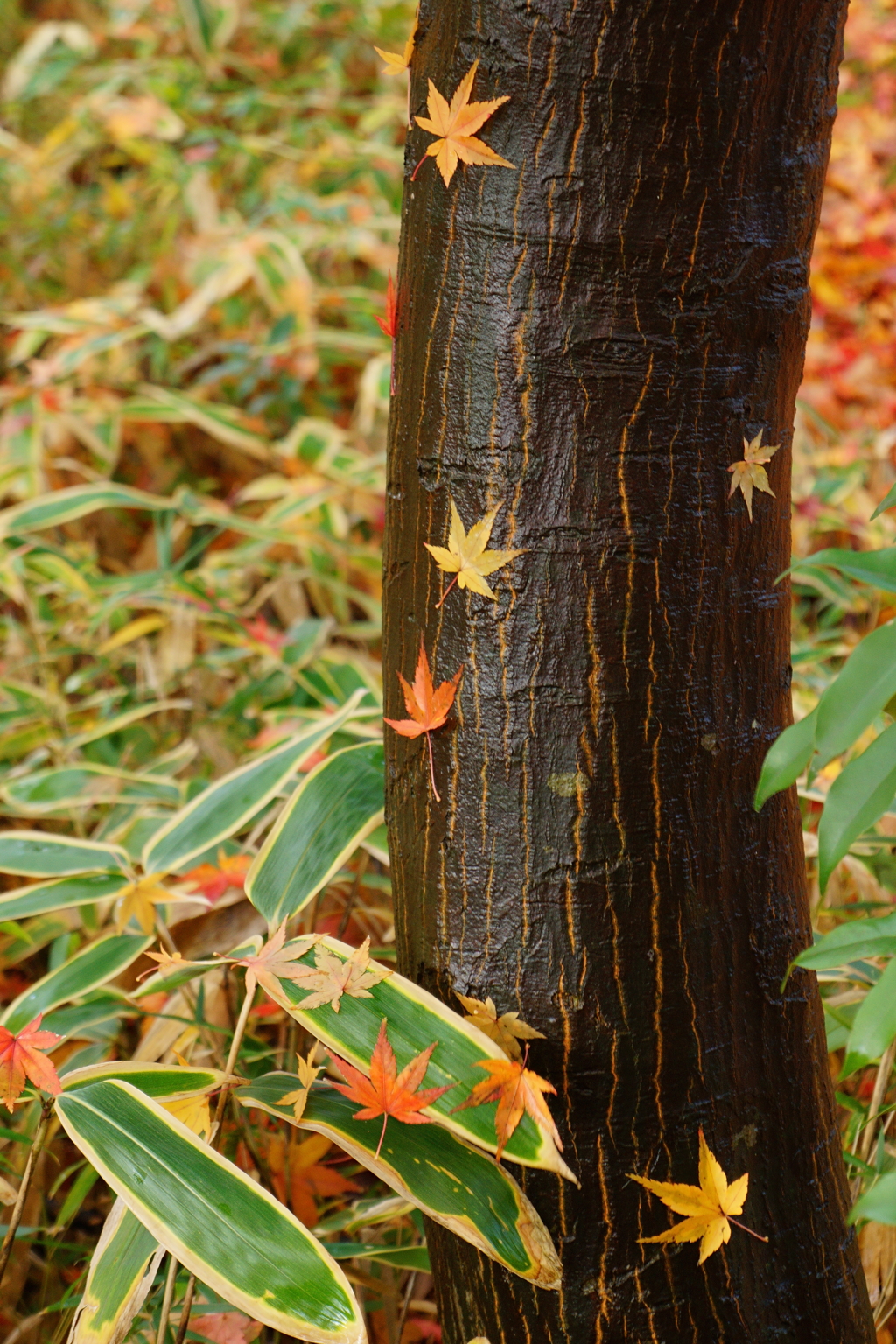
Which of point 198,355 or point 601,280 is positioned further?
point 198,355

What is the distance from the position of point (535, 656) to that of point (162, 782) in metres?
0.77

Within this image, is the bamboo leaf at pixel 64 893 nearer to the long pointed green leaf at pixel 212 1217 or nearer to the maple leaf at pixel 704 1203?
the long pointed green leaf at pixel 212 1217

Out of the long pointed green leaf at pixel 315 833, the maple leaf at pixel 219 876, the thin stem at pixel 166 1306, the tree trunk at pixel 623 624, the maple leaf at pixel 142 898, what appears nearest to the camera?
the tree trunk at pixel 623 624

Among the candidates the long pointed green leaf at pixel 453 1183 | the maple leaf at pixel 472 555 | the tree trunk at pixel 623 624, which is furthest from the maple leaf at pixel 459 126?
the long pointed green leaf at pixel 453 1183

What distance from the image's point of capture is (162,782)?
123 centimetres

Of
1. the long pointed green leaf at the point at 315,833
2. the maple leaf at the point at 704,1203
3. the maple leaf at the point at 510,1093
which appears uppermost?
the long pointed green leaf at the point at 315,833

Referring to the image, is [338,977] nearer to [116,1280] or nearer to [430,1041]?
[430,1041]

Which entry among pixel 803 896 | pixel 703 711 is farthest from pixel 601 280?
pixel 803 896

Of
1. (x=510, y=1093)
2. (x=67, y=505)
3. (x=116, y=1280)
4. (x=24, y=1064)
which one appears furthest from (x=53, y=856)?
(x=67, y=505)

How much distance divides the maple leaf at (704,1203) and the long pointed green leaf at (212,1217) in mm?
185

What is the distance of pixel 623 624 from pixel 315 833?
1.06 feet

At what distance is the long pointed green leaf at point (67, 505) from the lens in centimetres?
157

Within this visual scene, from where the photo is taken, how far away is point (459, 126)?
0.55 metres

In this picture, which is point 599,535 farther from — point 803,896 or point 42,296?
point 42,296
